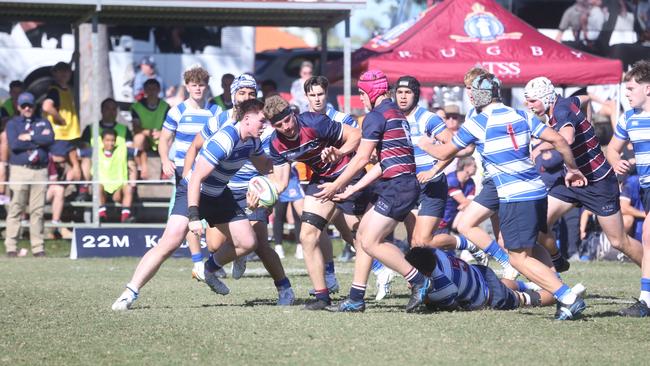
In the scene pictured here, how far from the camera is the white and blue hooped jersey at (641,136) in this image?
9.76 m

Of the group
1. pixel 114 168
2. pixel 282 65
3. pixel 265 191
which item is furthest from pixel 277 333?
pixel 282 65

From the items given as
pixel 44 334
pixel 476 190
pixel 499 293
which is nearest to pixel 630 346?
pixel 499 293

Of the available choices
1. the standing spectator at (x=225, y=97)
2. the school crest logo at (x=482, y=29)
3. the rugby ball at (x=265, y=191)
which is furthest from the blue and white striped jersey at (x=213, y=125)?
the school crest logo at (x=482, y=29)

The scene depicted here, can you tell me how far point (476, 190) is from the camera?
1789 centimetres

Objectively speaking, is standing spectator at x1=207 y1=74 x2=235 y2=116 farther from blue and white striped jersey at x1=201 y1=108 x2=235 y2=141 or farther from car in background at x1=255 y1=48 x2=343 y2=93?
car in background at x1=255 y1=48 x2=343 y2=93

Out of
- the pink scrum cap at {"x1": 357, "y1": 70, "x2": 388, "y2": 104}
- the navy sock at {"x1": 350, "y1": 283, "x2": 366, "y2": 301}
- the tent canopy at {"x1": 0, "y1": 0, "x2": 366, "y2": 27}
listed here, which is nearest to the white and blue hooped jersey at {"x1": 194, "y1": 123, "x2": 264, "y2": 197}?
the pink scrum cap at {"x1": 357, "y1": 70, "x2": 388, "y2": 104}

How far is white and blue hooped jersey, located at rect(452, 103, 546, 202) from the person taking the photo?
8.97 meters

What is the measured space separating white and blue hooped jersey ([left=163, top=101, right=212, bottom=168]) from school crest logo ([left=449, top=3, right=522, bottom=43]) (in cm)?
733

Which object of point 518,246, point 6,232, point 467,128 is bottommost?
point 6,232

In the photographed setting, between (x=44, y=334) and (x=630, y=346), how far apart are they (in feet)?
13.4

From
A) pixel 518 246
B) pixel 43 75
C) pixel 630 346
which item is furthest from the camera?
pixel 43 75

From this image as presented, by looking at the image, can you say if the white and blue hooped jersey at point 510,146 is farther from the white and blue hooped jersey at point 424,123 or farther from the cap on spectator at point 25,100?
the cap on spectator at point 25,100

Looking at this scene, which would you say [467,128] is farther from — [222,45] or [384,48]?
[222,45]

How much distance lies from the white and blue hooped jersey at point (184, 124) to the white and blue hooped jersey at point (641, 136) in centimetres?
487
